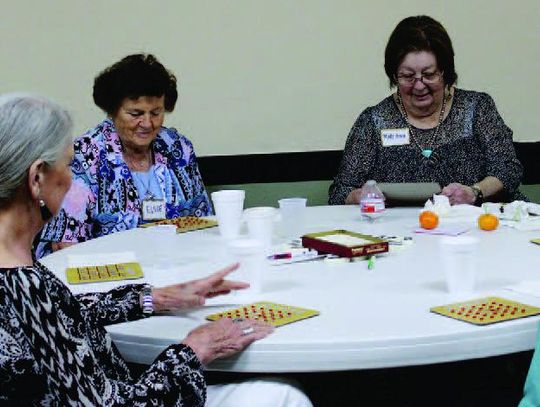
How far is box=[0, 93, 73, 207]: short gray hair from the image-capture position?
1.36 m

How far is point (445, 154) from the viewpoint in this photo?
357 centimetres

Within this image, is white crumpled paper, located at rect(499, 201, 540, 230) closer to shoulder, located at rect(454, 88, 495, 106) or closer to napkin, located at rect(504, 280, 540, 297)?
napkin, located at rect(504, 280, 540, 297)

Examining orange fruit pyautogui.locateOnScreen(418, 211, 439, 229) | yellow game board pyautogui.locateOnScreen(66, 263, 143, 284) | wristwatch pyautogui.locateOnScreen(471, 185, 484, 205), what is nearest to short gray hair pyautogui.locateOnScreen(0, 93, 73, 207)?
yellow game board pyautogui.locateOnScreen(66, 263, 143, 284)

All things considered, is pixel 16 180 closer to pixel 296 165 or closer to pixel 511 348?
pixel 511 348

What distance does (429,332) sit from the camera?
4.99 feet

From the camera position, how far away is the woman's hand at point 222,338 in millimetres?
1508

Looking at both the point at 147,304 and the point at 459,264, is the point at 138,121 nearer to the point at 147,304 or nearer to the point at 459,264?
the point at 147,304

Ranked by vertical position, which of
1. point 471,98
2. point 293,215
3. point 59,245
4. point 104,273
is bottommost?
point 59,245

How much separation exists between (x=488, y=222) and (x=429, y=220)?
0.62 feet

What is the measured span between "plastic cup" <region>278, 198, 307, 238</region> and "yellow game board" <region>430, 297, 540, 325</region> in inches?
37.4

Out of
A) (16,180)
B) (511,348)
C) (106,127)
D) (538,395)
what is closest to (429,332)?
(511,348)

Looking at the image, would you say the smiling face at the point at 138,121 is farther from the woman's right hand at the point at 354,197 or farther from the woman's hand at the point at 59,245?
the woman's right hand at the point at 354,197

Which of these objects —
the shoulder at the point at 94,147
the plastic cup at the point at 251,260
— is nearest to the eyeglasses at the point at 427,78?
the shoulder at the point at 94,147

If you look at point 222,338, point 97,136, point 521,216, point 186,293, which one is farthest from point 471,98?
point 222,338
